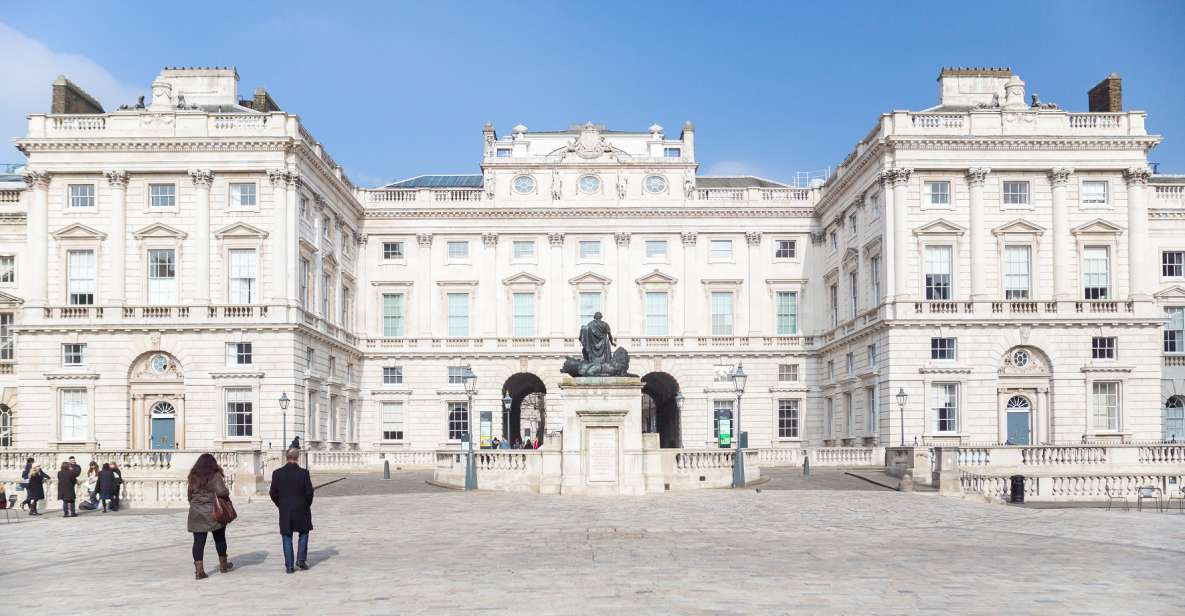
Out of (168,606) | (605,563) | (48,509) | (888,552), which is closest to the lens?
(168,606)

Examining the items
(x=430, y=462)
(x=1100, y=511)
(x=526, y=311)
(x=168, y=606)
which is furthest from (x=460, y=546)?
(x=526, y=311)

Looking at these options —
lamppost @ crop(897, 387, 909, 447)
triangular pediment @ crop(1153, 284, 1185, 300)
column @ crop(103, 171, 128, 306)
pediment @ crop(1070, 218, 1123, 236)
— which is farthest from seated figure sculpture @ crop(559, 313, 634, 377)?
triangular pediment @ crop(1153, 284, 1185, 300)

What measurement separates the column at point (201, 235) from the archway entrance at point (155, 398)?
309 cm

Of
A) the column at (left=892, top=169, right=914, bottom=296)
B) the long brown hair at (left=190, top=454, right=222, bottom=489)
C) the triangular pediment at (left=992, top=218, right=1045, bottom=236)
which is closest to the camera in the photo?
the long brown hair at (left=190, top=454, right=222, bottom=489)

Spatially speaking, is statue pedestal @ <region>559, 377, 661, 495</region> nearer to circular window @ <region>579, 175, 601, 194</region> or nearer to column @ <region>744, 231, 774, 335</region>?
column @ <region>744, 231, 774, 335</region>

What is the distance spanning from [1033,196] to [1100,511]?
24.3 metres

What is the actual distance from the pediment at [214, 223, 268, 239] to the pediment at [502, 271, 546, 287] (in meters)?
16.9

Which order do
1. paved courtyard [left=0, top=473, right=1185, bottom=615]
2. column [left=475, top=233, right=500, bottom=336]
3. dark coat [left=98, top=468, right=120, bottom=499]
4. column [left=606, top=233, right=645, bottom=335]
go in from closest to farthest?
paved courtyard [left=0, top=473, right=1185, bottom=615]
dark coat [left=98, top=468, right=120, bottom=499]
column [left=475, top=233, right=500, bottom=336]
column [left=606, top=233, right=645, bottom=335]

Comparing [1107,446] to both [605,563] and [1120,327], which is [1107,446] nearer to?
[1120,327]

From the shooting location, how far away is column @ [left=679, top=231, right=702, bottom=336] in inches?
2483

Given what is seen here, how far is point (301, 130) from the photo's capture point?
50.7 m

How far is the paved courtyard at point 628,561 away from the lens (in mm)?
13570

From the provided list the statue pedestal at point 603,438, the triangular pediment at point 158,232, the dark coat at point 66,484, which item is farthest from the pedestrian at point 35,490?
the triangular pediment at point 158,232

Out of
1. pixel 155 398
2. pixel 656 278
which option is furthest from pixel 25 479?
pixel 656 278
